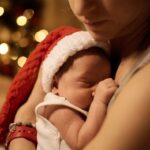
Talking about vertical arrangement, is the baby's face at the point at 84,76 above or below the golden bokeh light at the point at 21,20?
above

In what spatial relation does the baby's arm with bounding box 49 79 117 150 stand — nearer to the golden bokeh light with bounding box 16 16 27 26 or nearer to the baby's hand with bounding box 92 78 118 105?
the baby's hand with bounding box 92 78 118 105

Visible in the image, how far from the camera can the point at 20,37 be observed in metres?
2.50

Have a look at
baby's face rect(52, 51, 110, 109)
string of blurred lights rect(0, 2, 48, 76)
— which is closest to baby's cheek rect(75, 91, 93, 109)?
baby's face rect(52, 51, 110, 109)

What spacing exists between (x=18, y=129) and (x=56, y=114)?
210 millimetres

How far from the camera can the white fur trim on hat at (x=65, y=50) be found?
946 millimetres

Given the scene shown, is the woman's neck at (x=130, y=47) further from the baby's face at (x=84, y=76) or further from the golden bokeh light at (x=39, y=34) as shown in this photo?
the golden bokeh light at (x=39, y=34)

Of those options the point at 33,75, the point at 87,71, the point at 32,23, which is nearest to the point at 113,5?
the point at 87,71

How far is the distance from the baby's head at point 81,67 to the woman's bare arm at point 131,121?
204 millimetres

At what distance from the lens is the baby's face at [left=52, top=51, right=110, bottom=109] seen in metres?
0.94

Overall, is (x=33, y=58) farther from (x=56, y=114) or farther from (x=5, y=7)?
(x=5, y=7)

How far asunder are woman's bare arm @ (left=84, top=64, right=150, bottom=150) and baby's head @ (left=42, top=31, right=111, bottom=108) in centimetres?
20

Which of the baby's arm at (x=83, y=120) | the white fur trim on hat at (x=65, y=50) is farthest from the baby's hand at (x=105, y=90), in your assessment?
the white fur trim on hat at (x=65, y=50)

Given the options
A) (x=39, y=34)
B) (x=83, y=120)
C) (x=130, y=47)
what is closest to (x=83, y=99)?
(x=83, y=120)

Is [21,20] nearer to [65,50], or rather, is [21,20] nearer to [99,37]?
[65,50]
